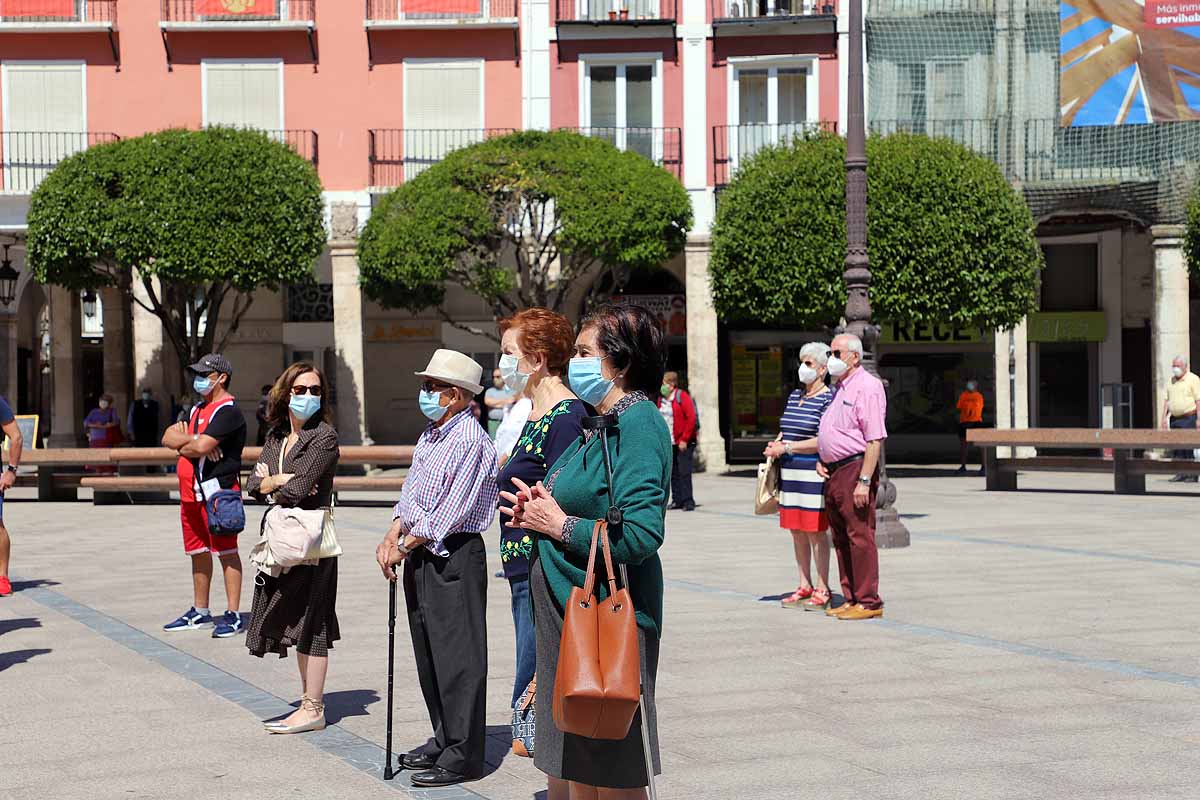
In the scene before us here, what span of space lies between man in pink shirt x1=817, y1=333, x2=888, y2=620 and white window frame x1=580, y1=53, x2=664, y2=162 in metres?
21.5

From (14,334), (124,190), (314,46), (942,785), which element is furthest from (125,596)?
(14,334)

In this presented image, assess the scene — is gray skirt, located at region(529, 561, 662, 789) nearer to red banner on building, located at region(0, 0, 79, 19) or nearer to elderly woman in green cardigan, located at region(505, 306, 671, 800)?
elderly woman in green cardigan, located at region(505, 306, 671, 800)

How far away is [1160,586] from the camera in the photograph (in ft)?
37.7

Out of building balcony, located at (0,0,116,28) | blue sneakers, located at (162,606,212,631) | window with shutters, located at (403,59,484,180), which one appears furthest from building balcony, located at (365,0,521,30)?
blue sneakers, located at (162,606,212,631)

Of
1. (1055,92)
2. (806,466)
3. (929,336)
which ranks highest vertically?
(1055,92)

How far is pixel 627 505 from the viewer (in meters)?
4.11

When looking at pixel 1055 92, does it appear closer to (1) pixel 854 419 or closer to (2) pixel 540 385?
(1) pixel 854 419

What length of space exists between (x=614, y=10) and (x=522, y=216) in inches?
232

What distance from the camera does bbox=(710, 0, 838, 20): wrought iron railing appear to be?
30.9 meters

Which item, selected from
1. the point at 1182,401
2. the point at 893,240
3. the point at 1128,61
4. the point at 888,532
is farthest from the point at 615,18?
the point at 888,532

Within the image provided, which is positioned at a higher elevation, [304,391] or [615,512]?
[304,391]

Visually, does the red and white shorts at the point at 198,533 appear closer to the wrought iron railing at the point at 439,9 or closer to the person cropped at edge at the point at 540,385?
the person cropped at edge at the point at 540,385

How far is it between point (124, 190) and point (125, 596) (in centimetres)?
1668

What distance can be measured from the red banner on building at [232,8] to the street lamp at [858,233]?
18966 mm
